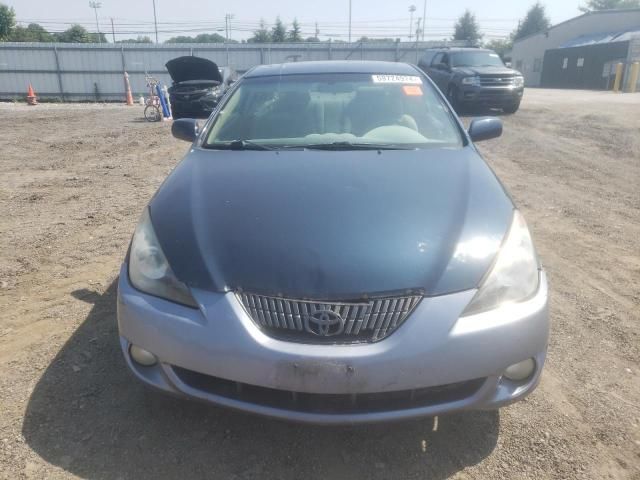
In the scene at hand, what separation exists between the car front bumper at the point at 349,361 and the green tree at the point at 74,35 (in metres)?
63.1

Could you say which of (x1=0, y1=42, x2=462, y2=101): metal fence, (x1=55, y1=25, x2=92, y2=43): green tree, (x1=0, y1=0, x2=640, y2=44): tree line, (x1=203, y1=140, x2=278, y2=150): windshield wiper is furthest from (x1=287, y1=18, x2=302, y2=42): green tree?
(x1=203, y1=140, x2=278, y2=150): windshield wiper

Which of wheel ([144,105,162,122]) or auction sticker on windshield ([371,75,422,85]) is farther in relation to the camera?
wheel ([144,105,162,122])

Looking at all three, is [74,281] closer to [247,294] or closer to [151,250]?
[151,250]

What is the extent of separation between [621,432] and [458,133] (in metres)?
1.85

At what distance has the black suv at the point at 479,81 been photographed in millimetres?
13062

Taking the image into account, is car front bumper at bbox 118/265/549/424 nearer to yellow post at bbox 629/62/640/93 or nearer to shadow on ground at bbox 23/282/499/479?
shadow on ground at bbox 23/282/499/479

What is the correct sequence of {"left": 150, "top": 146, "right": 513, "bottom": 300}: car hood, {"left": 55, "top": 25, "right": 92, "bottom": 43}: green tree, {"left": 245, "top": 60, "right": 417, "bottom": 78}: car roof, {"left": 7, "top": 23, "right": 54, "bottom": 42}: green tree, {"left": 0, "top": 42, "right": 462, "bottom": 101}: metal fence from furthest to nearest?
{"left": 55, "top": 25, "right": 92, "bottom": 43}: green tree → {"left": 7, "top": 23, "right": 54, "bottom": 42}: green tree → {"left": 0, "top": 42, "right": 462, "bottom": 101}: metal fence → {"left": 245, "top": 60, "right": 417, "bottom": 78}: car roof → {"left": 150, "top": 146, "right": 513, "bottom": 300}: car hood

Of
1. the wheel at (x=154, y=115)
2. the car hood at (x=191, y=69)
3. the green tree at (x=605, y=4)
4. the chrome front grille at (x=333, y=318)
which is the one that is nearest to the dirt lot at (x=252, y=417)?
the chrome front grille at (x=333, y=318)

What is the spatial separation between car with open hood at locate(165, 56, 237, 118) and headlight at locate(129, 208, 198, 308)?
10850mm

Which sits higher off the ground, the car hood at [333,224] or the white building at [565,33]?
the white building at [565,33]

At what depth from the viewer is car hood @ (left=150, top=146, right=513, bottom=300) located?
1.89 m

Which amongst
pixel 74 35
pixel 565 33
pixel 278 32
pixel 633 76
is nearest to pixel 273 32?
pixel 278 32

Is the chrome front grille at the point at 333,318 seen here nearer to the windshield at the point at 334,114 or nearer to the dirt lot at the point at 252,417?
the dirt lot at the point at 252,417

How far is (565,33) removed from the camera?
137 ft
